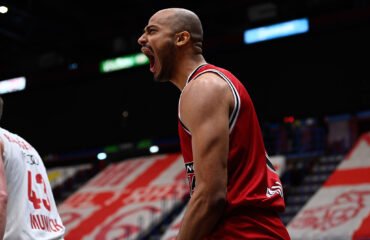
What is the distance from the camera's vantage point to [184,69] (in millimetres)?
2791

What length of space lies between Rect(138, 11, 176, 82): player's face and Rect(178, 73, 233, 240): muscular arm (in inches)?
11.6

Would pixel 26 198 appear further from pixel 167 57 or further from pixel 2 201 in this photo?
pixel 167 57

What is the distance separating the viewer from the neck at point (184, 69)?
2.78 meters

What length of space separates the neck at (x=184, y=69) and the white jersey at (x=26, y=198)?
1.57 meters

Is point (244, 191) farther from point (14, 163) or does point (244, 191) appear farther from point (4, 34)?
point (4, 34)


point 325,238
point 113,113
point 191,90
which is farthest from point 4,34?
point 191,90

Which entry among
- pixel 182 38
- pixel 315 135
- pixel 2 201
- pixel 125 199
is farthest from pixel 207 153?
pixel 315 135

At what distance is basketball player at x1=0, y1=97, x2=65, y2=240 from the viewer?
3.89m

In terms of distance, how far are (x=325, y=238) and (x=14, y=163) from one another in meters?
6.66

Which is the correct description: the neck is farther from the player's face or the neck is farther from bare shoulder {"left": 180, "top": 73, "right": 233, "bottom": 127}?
bare shoulder {"left": 180, "top": 73, "right": 233, "bottom": 127}

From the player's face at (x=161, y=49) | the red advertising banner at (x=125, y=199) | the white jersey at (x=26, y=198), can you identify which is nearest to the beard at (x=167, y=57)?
the player's face at (x=161, y=49)

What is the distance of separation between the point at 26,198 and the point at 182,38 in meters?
1.68

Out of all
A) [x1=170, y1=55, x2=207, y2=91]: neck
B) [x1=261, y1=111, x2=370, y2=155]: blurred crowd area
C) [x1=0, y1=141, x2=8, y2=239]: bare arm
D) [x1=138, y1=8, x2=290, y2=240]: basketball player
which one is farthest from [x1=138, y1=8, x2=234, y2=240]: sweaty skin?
[x1=261, y1=111, x2=370, y2=155]: blurred crowd area

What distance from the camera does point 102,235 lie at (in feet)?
38.1
